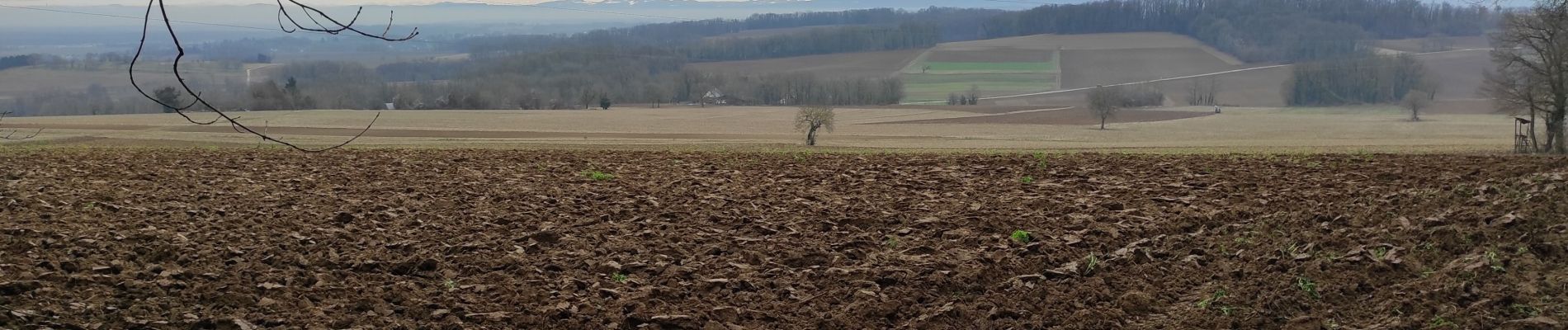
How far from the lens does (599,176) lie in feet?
46.8

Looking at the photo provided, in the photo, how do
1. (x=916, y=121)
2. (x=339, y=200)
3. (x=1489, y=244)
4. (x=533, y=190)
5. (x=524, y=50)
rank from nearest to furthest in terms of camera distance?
1. (x=1489, y=244)
2. (x=339, y=200)
3. (x=533, y=190)
4. (x=916, y=121)
5. (x=524, y=50)

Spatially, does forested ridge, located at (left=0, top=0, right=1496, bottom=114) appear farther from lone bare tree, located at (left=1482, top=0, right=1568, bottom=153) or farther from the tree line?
lone bare tree, located at (left=1482, top=0, right=1568, bottom=153)

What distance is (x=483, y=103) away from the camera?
92.6 meters

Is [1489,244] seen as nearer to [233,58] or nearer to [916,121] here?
[916,121]

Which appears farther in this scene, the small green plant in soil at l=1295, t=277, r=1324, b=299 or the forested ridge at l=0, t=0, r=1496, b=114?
the forested ridge at l=0, t=0, r=1496, b=114

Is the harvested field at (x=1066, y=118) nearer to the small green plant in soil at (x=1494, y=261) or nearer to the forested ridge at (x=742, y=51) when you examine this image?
the forested ridge at (x=742, y=51)

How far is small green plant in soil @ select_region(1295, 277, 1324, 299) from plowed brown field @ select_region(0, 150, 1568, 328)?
44mm

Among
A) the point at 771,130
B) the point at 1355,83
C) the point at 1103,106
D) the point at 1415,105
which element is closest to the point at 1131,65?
the point at 1355,83

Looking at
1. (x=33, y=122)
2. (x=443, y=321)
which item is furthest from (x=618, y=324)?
(x=33, y=122)

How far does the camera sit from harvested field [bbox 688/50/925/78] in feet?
438

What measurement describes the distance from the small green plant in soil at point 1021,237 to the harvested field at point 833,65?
384 ft

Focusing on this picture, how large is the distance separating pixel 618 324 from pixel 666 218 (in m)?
3.75

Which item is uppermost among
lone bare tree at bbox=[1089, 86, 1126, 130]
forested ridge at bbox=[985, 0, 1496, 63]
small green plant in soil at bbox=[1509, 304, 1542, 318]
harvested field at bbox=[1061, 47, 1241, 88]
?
forested ridge at bbox=[985, 0, 1496, 63]

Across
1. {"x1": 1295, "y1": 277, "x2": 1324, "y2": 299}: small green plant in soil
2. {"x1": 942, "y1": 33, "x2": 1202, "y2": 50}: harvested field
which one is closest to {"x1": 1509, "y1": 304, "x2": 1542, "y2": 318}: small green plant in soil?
{"x1": 1295, "y1": 277, "x2": 1324, "y2": 299}: small green plant in soil
